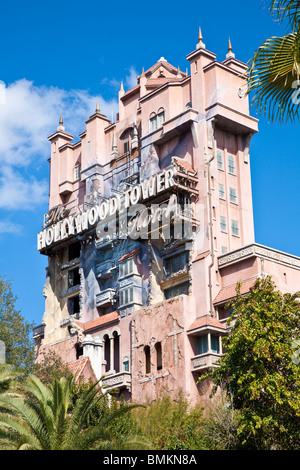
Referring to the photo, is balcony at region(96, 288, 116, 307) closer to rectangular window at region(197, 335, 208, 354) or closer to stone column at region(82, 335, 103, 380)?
stone column at region(82, 335, 103, 380)

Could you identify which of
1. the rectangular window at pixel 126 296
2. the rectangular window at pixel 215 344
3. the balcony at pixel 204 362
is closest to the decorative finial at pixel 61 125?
the rectangular window at pixel 126 296

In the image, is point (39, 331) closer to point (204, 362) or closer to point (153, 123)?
point (153, 123)

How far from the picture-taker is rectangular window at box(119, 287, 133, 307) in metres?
53.0

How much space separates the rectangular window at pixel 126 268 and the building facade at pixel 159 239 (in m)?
0.08

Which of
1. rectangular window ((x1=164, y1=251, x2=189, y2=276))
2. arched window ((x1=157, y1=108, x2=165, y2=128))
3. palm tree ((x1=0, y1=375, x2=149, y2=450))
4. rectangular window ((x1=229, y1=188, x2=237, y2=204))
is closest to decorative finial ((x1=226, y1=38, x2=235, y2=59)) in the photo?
arched window ((x1=157, y1=108, x2=165, y2=128))

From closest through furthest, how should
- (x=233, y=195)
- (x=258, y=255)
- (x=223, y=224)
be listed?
(x=258, y=255)
(x=223, y=224)
(x=233, y=195)

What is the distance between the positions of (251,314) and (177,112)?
27319mm

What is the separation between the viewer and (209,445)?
105 ft

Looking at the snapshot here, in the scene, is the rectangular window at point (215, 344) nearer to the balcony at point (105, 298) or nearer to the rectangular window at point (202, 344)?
the rectangular window at point (202, 344)

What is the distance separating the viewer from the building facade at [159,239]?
48000 millimetres

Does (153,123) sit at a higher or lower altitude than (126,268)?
higher

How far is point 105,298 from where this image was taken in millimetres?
55906

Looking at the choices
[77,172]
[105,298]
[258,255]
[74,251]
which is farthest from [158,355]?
[77,172]

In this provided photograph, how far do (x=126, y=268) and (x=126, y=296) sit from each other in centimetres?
202
